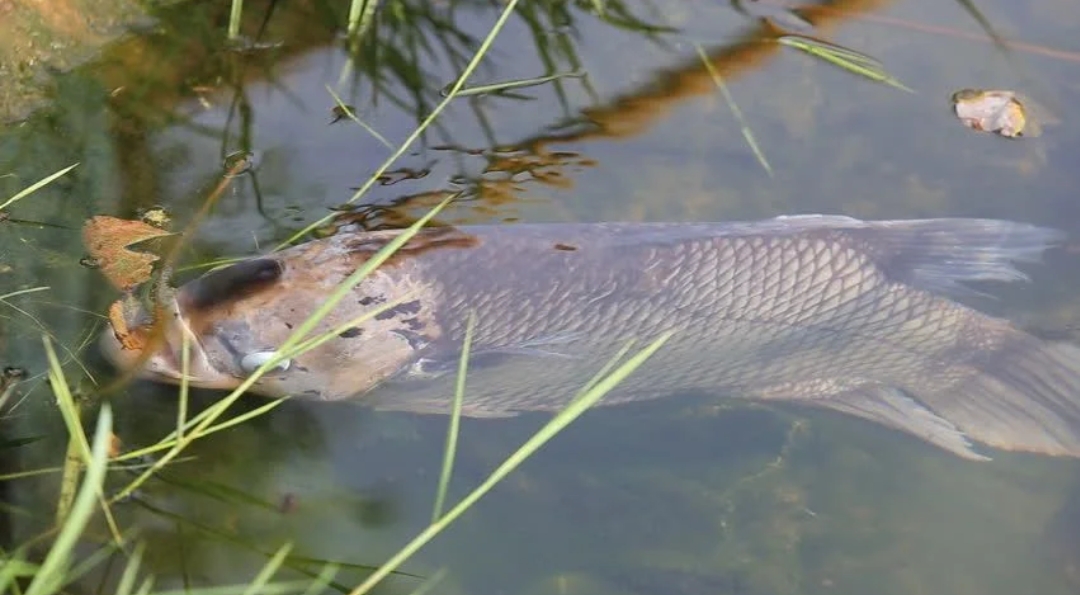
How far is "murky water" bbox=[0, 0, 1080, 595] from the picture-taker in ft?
8.55

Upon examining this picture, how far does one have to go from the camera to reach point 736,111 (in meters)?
3.12

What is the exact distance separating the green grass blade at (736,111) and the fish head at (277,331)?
118 centimetres

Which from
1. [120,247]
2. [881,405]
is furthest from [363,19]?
[881,405]

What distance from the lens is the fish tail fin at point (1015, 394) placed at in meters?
2.77

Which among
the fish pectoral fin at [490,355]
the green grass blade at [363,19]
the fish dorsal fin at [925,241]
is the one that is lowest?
the fish pectoral fin at [490,355]

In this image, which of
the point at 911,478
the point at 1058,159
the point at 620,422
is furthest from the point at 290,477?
the point at 1058,159

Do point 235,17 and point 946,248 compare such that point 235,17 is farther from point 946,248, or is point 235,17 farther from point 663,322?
point 946,248

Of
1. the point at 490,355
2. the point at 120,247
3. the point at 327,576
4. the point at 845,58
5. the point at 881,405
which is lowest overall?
the point at 881,405

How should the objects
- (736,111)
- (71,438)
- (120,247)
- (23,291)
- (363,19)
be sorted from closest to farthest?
(71,438), (23,291), (120,247), (736,111), (363,19)

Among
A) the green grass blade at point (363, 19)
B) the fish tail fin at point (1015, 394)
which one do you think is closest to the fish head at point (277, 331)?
the green grass blade at point (363, 19)

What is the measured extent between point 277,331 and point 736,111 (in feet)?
4.91

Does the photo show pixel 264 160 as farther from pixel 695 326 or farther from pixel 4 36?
pixel 695 326

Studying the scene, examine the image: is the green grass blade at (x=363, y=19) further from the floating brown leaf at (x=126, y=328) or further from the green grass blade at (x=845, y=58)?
the green grass blade at (x=845, y=58)

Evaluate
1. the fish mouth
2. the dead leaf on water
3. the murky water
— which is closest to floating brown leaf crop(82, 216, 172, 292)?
the murky water
